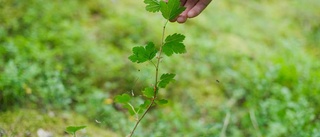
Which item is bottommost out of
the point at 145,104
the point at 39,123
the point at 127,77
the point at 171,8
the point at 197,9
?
the point at 127,77

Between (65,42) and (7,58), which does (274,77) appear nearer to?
(65,42)

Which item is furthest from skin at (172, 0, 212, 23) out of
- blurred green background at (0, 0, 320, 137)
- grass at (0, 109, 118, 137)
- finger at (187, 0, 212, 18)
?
grass at (0, 109, 118, 137)

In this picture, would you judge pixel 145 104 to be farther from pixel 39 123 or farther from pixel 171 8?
pixel 39 123

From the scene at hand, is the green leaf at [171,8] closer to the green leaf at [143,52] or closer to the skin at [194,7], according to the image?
the green leaf at [143,52]

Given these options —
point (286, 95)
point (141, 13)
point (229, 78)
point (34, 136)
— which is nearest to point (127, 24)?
point (141, 13)

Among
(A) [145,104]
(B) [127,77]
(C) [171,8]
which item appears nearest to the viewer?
(C) [171,8]

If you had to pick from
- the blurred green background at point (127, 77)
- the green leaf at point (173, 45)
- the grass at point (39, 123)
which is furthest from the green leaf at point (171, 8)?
the grass at point (39, 123)

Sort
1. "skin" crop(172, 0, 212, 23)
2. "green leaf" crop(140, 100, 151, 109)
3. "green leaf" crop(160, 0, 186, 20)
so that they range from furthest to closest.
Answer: "skin" crop(172, 0, 212, 23) → "green leaf" crop(140, 100, 151, 109) → "green leaf" crop(160, 0, 186, 20)

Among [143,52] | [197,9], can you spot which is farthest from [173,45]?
[197,9]

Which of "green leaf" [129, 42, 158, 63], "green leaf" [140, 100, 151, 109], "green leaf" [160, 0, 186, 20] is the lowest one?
"green leaf" [140, 100, 151, 109]

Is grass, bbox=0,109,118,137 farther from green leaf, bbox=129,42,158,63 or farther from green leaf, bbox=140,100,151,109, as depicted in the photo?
green leaf, bbox=129,42,158,63
